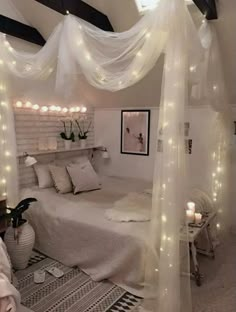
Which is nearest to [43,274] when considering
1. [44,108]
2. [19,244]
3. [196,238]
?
[19,244]

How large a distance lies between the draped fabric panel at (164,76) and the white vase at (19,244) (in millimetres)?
1253

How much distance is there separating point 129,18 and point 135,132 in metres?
1.74

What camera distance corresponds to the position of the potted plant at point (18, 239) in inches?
101

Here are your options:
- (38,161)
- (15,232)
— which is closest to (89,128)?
(38,161)

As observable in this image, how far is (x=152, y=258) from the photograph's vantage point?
197 cm

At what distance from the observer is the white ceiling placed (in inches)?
88.8

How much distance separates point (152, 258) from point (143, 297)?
42 centimetres

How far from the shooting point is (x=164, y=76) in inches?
67.0

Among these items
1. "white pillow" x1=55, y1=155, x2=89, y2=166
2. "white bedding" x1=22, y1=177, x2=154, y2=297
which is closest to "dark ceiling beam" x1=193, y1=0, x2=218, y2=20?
"white bedding" x1=22, y1=177, x2=154, y2=297

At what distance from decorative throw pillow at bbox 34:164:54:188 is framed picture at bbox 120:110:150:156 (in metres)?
1.29

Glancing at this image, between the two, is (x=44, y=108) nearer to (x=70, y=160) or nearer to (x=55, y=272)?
(x=70, y=160)

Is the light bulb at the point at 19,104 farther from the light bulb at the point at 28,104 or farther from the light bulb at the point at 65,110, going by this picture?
the light bulb at the point at 65,110

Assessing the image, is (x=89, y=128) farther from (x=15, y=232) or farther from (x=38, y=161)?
(x=15, y=232)

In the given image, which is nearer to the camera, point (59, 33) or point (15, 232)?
point (59, 33)
